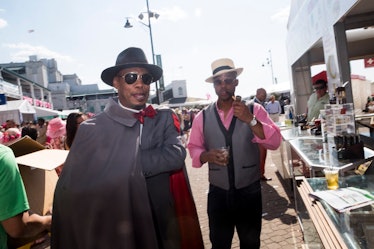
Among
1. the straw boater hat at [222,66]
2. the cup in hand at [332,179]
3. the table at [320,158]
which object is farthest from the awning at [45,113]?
the cup in hand at [332,179]

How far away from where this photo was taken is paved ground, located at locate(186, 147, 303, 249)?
3.81 m

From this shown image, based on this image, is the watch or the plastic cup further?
the watch

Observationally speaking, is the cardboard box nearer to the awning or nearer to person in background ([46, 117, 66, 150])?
person in background ([46, 117, 66, 150])

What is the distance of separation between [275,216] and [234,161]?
8.03 feet

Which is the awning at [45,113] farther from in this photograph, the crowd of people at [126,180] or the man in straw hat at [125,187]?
the man in straw hat at [125,187]

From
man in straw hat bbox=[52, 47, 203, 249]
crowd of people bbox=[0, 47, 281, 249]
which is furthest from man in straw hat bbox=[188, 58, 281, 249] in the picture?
man in straw hat bbox=[52, 47, 203, 249]

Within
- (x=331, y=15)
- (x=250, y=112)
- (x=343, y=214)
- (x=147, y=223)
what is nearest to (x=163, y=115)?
(x=147, y=223)

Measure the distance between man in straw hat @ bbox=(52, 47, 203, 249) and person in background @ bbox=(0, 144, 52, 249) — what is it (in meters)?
0.23

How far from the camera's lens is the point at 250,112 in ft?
8.41

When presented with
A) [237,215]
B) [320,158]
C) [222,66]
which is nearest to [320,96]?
[320,158]

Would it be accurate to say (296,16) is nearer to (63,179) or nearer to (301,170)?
(301,170)

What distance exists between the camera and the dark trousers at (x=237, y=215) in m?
2.62

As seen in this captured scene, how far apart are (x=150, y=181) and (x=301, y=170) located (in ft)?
9.87

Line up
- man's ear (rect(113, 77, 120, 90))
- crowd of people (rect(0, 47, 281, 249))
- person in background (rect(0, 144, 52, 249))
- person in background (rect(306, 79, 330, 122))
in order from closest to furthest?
person in background (rect(0, 144, 52, 249)) < crowd of people (rect(0, 47, 281, 249)) < man's ear (rect(113, 77, 120, 90)) < person in background (rect(306, 79, 330, 122))
